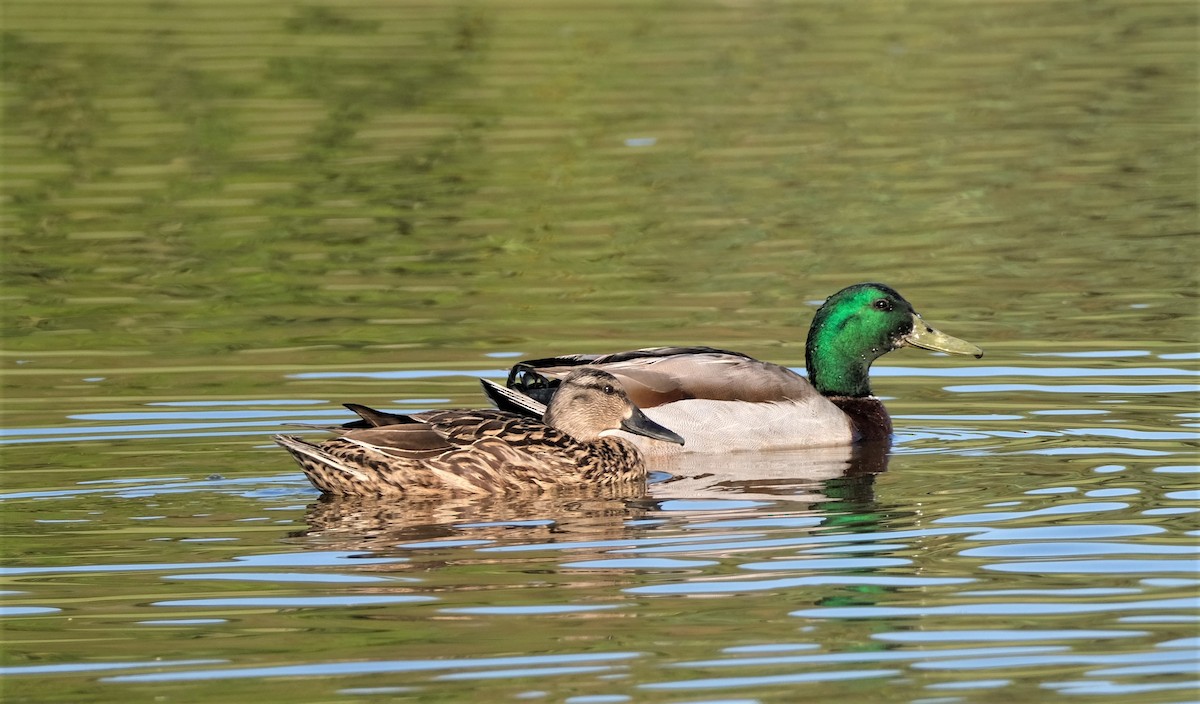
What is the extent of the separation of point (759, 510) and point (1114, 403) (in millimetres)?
3066

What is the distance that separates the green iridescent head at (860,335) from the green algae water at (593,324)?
1.22 ft

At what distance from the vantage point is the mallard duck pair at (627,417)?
33.8ft

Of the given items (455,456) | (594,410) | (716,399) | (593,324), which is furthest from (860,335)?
(455,456)

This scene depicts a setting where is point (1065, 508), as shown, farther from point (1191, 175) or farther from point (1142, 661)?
point (1191, 175)

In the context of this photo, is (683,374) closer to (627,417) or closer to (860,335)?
(627,417)

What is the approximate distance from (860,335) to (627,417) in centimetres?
202

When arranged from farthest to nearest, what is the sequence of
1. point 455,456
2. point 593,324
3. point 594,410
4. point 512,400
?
1. point 593,324
2. point 512,400
3. point 594,410
4. point 455,456

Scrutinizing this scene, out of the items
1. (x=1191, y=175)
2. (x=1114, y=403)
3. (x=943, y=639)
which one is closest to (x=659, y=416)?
(x=1114, y=403)

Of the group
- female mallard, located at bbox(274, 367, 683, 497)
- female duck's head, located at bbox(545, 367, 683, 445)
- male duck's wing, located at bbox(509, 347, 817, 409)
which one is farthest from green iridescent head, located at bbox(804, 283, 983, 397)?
female mallard, located at bbox(274, 367, 683, 497)

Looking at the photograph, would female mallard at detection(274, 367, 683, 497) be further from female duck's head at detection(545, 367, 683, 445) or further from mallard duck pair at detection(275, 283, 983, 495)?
female duck's head at detection(545, 367, 683, 445)

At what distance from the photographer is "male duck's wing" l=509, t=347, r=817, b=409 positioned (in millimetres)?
11734

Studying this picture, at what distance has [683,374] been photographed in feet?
38.7

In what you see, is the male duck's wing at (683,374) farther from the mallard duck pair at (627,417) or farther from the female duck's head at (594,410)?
the female duck's head at (594,410)

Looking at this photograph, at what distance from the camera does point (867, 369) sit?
12570mm
